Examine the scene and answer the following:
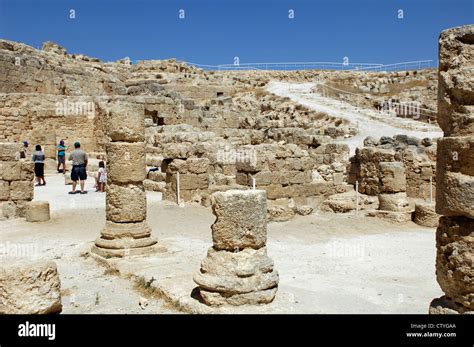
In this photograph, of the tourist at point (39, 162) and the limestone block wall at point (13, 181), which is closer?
the limestone block wall at point (13, 181)

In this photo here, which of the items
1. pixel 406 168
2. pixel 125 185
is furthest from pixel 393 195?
pixel 125 185

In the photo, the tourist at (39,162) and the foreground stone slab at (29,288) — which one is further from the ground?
the tourist at (39,162)

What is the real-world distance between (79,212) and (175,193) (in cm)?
261

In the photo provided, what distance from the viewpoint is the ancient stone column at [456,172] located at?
4.41 meters

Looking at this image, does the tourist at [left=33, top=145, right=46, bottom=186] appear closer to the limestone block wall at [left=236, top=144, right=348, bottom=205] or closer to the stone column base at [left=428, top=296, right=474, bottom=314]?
the limestone block wall at [left=236, top=144, right=348, bottom=205]

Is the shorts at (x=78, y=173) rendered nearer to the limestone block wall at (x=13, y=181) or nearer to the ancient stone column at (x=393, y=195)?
the limestone block wall at (x=13, y=181)

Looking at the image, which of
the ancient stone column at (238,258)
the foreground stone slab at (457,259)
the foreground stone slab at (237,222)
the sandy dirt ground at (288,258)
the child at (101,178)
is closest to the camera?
the foreground stone slab at (457,259)

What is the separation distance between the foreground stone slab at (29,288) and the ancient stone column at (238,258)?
5.42ft

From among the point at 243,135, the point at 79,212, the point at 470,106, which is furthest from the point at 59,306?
the point at 243,135

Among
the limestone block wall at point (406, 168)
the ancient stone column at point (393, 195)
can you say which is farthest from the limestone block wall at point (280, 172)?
the limestone block wall at point (406, 168)

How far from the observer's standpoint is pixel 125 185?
912cm

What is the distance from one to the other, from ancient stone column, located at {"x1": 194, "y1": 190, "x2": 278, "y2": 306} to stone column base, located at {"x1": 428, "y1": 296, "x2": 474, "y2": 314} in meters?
2.03

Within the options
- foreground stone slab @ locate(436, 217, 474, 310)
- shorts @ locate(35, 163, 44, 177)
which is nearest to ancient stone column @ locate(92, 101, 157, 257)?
foreground stone slab @ locate(436, 217, 474, 310)

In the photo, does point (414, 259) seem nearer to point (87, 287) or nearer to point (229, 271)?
point (229, 271)
